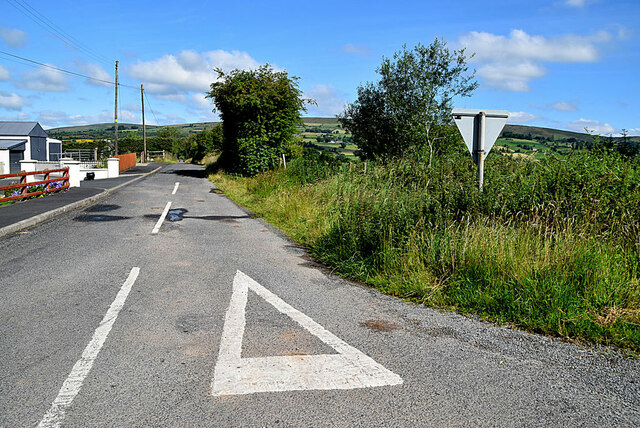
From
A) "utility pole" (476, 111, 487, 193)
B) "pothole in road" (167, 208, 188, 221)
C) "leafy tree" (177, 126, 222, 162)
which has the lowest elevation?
"pothole in road" (167, 208, 188, 221)

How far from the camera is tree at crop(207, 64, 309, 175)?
26516 millimetres

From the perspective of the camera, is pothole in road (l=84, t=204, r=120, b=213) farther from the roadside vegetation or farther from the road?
the road

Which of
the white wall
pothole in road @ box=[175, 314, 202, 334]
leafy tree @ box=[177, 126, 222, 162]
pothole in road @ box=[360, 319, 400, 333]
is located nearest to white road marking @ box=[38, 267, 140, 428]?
pothole in road @ box=[175, 314, 202, 334]

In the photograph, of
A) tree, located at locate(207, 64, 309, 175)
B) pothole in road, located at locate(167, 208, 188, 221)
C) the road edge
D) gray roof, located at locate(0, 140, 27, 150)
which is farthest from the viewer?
gray roof, located at locate(0, 140, 27, 150)

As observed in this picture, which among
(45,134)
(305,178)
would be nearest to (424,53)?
(305,178)

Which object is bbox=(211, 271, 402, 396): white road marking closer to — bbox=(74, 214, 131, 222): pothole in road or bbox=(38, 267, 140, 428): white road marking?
bbox=(38, 267, 140, 428): white road marking

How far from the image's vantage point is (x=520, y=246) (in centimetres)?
583

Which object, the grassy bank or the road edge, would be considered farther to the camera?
the road edge

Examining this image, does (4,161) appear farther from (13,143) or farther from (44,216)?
(44,216)

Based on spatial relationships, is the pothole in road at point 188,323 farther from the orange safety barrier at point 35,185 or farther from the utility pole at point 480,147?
the orange safety barrier at point 35,185

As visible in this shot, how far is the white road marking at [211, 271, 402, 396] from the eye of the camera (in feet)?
11.1

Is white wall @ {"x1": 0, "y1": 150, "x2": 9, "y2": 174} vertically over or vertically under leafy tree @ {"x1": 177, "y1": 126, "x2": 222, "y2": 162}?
under

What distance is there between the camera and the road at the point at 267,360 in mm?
3025

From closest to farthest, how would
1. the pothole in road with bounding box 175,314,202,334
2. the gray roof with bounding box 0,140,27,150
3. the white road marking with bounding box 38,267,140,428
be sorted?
the white road marking with bounding box 38,267,140,428 → the pothole in road with bounding box 175,314,202,334 → the gray roof with bounding box 0,140,27,150
